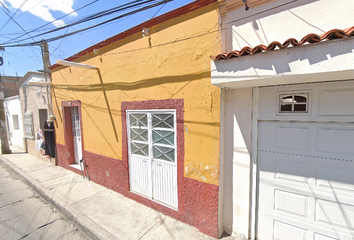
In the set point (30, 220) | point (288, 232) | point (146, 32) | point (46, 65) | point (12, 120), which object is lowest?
point (30, 220)

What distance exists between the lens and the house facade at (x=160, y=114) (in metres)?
2.86

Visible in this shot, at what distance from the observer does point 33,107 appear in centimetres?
802

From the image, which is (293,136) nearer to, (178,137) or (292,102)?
(292,102)

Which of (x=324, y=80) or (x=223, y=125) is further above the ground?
(x=324, y=80)

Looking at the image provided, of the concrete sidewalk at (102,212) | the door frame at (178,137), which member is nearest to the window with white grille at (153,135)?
Result: the door frame at (178,137)

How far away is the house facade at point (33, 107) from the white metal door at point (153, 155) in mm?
5448

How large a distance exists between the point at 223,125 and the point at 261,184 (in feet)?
3.80

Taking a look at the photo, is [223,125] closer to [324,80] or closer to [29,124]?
[324,80]

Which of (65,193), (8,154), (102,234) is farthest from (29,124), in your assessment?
(102,234)

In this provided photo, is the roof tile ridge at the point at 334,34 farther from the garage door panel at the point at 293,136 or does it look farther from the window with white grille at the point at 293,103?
the garage door panel at the point at 293,136

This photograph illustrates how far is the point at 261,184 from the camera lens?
2.65 metres

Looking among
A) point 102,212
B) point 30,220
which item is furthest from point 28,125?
point 102,212

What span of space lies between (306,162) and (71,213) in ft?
15.5

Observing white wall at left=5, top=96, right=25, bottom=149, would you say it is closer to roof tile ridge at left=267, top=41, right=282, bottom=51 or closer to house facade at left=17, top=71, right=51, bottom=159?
house facade at left=17, top=71, right=51, bottom=159
